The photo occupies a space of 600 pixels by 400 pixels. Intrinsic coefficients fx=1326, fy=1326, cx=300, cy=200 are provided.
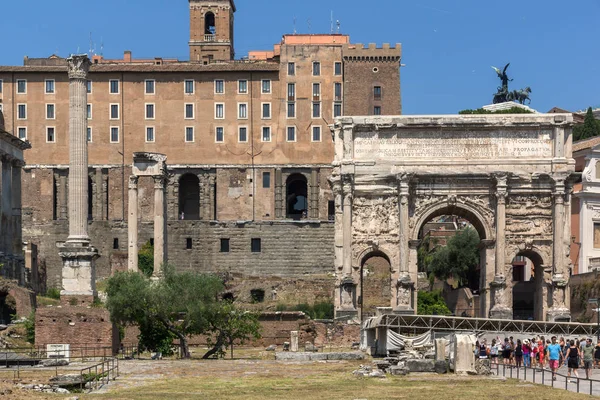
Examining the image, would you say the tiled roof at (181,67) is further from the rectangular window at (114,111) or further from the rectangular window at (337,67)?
the rectangular window at (337,67)

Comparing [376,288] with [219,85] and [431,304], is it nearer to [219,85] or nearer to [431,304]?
[431,304]

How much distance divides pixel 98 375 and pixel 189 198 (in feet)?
216

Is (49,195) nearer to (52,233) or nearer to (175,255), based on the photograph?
(52,233)

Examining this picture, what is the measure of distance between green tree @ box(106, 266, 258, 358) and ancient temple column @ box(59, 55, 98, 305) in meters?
1.30

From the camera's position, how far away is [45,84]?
309 ft

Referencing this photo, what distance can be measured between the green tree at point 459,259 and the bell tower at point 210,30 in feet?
109

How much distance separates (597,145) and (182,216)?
3926cm

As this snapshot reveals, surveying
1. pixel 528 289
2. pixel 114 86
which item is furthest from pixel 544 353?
pixel 114 86

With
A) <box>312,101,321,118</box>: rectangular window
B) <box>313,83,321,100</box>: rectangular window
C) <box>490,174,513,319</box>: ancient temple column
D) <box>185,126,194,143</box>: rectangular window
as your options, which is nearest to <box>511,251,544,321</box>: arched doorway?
<box>490,174,513,319</box>: ancient temple column

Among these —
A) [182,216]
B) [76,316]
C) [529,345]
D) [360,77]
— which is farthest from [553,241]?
[182,216]

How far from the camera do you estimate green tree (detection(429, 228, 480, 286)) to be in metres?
76.5

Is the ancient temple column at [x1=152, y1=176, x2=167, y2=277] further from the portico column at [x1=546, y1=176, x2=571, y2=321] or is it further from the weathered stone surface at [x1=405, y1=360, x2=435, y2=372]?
the weathered stone surface at [x1=405, y1=360, x2=435, y2=372]

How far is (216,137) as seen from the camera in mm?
94625

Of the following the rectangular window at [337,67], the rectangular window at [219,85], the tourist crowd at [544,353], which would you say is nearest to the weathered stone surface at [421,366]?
the tourist crowd at [544,353]
